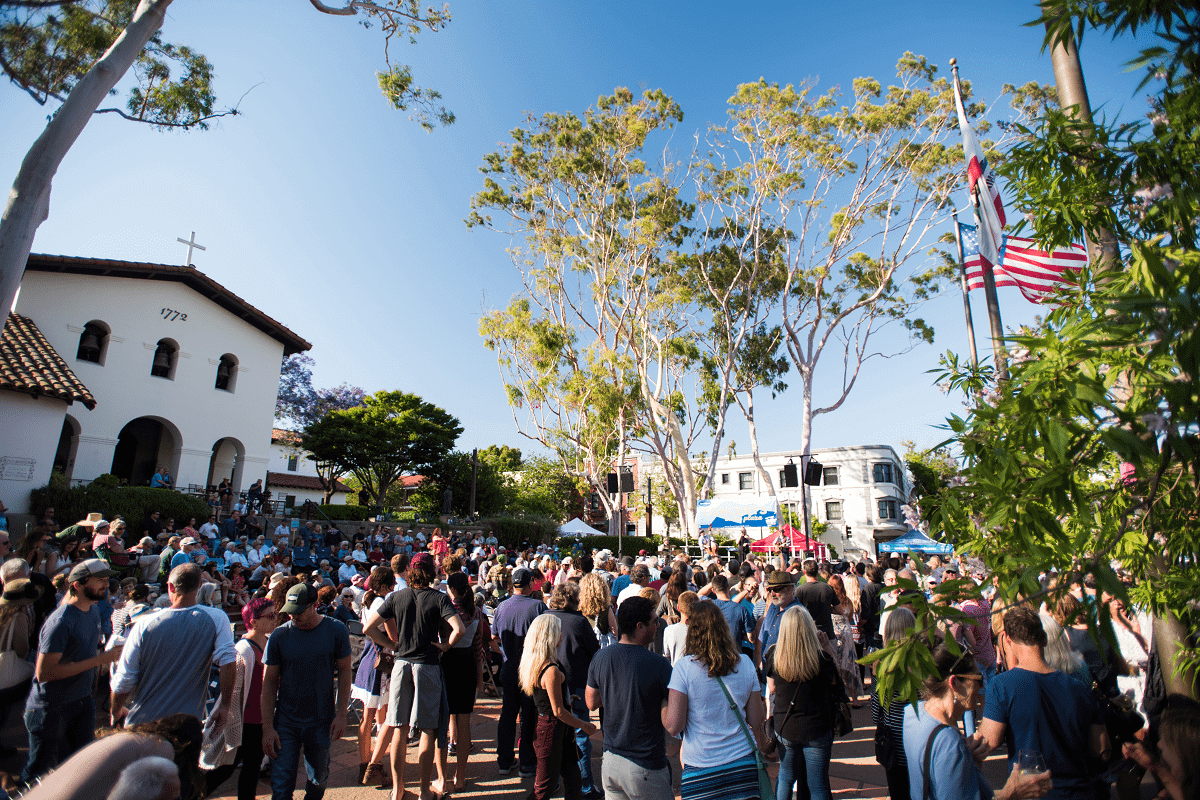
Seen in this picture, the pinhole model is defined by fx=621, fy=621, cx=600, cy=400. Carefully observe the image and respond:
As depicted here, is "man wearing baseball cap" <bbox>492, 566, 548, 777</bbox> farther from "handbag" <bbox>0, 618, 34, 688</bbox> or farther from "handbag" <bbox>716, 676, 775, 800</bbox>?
"handbag" <bbox>0, 618, 34, 688</bbox>

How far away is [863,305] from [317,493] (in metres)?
38.9

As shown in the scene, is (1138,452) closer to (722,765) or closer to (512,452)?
(722,765)

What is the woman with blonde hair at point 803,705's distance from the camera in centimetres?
388

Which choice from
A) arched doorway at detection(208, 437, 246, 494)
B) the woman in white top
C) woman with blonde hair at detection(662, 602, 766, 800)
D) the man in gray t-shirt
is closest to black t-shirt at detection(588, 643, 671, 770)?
woman with blonde hair at detection(662, 602, 766, 800)

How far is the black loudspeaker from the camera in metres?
16.4

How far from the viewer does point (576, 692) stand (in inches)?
181

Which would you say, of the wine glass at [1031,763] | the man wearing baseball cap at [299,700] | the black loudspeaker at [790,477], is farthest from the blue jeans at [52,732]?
the black loudspeaker at [790,477]

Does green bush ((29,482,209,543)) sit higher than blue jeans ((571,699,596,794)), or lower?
higher

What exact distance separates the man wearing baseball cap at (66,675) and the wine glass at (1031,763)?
206 inches

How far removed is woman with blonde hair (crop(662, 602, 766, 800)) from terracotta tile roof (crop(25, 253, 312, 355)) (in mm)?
23282

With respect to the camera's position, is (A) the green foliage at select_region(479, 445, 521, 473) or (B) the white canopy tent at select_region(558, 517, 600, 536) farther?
(A) the green foliage at select_region(479, 445, 521, 473)

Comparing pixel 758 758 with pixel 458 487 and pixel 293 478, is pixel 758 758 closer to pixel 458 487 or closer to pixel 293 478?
pixel 458 487

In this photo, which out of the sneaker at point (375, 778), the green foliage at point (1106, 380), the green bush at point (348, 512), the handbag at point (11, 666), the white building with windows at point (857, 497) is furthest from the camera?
the white building with windows at point (857, 497)

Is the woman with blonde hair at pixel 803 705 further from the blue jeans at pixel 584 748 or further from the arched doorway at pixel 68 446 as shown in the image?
the arched doorway at pixel 68 446
